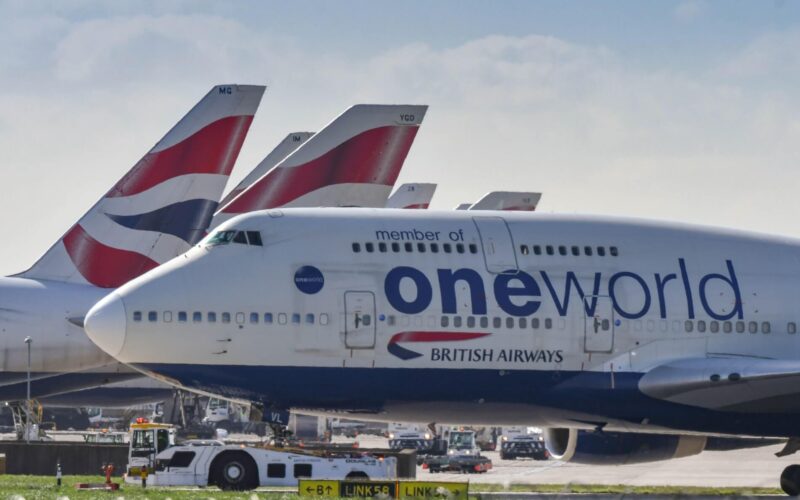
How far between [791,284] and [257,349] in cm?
1263

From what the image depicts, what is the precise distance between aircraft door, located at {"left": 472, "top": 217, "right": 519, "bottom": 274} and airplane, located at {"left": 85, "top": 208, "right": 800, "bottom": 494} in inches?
1.2

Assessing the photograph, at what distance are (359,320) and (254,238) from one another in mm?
2886

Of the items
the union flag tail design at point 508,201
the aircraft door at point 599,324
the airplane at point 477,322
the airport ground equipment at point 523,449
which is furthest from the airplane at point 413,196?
the aircraft door at point 599,324

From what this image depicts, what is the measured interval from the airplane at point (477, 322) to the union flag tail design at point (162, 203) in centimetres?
1419

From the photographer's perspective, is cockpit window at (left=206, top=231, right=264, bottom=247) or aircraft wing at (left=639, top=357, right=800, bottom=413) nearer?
cockpit window at (left=206, top=231, right=264, bottom=247)

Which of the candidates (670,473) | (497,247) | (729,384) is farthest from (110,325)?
(670,473)

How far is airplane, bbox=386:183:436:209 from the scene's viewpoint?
7762 cm

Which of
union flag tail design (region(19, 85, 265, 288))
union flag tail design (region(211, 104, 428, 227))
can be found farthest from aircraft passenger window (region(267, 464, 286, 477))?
union flag tail design (region(19, 85, 265, 288))

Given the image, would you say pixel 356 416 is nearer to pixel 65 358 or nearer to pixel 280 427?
pixel 280 427

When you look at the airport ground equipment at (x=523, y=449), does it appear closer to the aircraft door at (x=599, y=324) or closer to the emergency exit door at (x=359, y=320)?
the aircraft door at (x=599, y=324)

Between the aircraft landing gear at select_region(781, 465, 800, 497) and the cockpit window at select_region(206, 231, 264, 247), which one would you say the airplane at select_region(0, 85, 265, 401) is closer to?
the cockpit window at select_region(206, 231, 264, 247)

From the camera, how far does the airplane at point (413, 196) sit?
7762cm

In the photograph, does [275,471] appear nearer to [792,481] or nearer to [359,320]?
[359,320]

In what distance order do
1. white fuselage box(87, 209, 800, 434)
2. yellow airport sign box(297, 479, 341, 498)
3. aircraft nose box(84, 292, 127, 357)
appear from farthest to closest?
white fuselage box(87, 209, 800, 434)
aircraft nose box(84, 292, 127, 357)
yellow airport sign box(297, 479, 341, 498)
